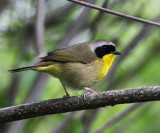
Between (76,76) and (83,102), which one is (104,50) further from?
(83,102)

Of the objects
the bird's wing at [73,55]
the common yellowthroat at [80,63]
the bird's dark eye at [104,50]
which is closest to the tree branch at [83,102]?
the common yellowthroat at [80,63]

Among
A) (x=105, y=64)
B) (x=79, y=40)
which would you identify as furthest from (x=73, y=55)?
(x=79, y=40)

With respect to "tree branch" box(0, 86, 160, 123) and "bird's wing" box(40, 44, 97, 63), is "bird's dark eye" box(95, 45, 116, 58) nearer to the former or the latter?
"bird's wing" box(40, 44, 97, 63)

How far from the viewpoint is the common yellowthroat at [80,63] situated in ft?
14.3

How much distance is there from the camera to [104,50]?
16.2 feet

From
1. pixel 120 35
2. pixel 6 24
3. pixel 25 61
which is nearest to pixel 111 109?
pixel 120 35

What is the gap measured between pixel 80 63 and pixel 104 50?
1.61 ft

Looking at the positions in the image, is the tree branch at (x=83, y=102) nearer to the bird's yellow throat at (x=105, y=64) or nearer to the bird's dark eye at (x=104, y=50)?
the bird's yellow throat at (x=105, y=64)

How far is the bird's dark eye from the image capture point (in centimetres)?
486

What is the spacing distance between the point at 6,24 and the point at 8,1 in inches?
18.6

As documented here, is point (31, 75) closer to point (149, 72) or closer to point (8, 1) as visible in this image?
point (8, 1)

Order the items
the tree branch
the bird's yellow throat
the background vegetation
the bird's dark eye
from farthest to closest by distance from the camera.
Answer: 1. the background vegetation
2. the bird's dark eye
3. the bird's yellow throat
4. the tree branch

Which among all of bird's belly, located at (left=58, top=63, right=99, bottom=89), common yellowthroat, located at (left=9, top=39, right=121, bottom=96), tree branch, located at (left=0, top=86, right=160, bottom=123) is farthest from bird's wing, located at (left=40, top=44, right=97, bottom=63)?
tree branch, located at (left=0, top=86, right=160, bottom=123)

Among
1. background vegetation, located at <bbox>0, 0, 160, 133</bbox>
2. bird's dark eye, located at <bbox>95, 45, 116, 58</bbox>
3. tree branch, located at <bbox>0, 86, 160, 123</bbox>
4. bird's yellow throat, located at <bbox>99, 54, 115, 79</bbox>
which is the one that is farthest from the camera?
background vegetation, located at <bbox>0, 0, 160, 133</bbox>
